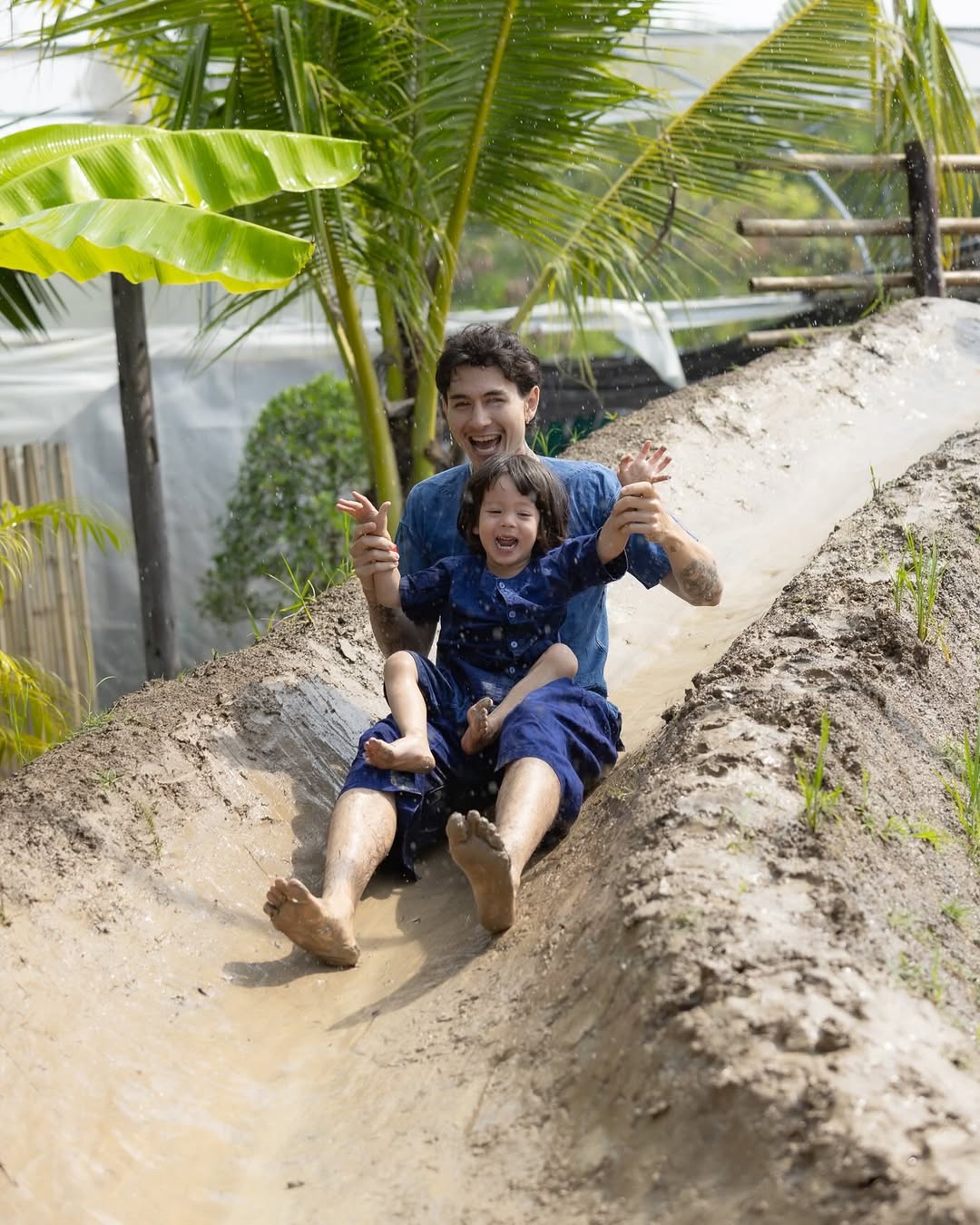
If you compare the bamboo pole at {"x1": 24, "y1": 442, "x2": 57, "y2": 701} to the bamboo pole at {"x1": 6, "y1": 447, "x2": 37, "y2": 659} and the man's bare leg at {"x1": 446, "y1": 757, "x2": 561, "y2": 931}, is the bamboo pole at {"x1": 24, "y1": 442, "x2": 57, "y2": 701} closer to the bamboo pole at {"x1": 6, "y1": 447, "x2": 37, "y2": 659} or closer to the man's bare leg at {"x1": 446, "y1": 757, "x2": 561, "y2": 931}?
the bamboo pole at {"x1": 6, "y1": 447, "x2": 37, "y2": 659}

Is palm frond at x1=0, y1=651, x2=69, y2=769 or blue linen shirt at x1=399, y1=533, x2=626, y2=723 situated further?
palm frond at x1=0, y1=651, x2=69, y2=769

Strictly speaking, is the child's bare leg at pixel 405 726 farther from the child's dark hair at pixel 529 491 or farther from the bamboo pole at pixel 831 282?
the bamboo pole at pixel 831 282

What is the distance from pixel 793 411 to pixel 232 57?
3.76 m

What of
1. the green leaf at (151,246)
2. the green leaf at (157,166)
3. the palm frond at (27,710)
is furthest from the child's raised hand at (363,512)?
the palm frond at (27,710)

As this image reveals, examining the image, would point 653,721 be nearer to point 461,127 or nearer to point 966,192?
point 461,127

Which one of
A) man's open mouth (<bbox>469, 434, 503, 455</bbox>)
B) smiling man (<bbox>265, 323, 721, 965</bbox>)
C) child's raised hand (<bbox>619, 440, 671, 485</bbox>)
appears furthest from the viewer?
man's open mouth (<bbox>469, 434, 503, 455</bbox>)

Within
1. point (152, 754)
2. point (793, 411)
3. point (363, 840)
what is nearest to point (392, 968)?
point (363, 840)

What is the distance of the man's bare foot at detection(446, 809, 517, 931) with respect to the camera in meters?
2.69

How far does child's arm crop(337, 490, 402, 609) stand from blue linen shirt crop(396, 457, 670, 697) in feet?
0.75

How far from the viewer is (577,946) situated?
2.61 meters

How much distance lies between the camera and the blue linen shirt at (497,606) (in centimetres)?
352

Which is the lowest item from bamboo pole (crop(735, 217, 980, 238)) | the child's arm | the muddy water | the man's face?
the muddy water

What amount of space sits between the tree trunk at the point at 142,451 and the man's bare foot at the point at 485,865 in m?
4.57

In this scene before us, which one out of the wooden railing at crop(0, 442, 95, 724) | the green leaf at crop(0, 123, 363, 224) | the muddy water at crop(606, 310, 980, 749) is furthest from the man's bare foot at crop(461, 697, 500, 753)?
the wooden railing at crop(0, 442, 95, 724)
